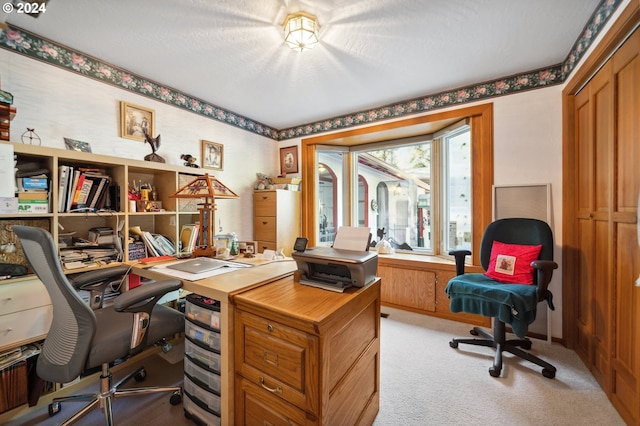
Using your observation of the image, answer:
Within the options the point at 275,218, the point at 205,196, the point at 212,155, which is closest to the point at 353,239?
the point at 205,196

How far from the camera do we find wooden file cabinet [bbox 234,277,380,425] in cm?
95

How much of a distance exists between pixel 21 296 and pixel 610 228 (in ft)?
11.6

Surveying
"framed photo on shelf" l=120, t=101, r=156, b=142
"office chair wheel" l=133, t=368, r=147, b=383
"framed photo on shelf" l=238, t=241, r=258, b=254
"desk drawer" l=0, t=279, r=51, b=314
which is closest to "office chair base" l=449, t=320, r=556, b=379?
"framed photo on shelf" l=238, t=241, r=258, b=254

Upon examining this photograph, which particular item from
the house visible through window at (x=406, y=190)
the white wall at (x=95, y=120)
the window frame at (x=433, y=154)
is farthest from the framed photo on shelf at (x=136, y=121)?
the house visible through window at (x=406, y=190)

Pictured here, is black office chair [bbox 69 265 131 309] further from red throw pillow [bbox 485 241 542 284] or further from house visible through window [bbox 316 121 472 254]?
red throw pillow [bbox 485 241 542 284]

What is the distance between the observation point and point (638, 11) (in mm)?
1247

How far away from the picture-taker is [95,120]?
209cm

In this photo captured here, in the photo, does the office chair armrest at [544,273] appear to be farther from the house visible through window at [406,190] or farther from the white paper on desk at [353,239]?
the white paper on desk at [353,239]

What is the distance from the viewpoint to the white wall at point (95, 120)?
69.2 inches

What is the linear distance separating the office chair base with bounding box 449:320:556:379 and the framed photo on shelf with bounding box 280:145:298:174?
→ 288 cm

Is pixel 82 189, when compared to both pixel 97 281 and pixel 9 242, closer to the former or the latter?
pixel 9 242

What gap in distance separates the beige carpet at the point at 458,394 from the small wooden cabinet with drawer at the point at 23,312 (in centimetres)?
46

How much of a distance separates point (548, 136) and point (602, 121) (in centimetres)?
59

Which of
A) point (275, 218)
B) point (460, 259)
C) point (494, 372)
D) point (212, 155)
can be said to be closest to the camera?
point (494, 372)
